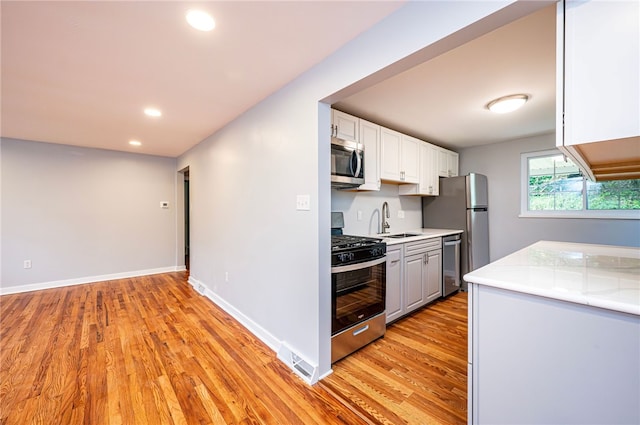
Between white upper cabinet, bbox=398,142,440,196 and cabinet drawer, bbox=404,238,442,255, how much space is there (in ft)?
2.60

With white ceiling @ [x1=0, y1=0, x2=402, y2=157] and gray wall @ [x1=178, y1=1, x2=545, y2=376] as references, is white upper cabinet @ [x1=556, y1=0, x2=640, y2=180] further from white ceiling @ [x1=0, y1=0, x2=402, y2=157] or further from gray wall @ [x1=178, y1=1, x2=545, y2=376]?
white ceiling @ [x1=0, y1=0, x2=402, y2=157]

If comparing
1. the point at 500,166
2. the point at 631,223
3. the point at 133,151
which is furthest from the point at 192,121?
the point at 631,223

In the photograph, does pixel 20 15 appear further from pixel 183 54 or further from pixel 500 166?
pixel 500 166

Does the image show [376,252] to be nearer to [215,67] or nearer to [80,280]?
[215,67]

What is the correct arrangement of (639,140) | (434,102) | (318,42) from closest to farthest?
(639,140)
(318,42)
(434,102)

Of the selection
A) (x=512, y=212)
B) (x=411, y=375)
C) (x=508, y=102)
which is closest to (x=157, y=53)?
(x=411, y=375)

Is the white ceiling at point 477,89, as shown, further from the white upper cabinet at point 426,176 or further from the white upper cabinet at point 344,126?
the white upper cabinet at point 426,176

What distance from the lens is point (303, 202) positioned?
2031 millimetres

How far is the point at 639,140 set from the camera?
0.98 m

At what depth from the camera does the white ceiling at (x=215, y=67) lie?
1479 millimetres

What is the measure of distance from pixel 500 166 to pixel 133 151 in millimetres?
6351

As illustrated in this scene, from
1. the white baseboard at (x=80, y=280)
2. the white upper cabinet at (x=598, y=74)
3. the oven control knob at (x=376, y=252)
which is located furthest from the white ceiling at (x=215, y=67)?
the white baseboard at (x=80, y=280)

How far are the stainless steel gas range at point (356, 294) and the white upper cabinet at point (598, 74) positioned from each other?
1.47m

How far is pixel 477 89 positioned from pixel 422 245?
1700 millimetres
